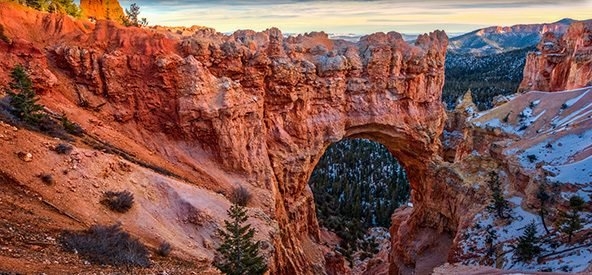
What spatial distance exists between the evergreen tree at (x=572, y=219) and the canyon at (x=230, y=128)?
268 cm

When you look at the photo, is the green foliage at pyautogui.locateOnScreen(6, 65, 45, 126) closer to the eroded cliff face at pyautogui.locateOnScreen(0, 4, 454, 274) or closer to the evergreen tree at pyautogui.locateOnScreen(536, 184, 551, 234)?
the eroded cliff face at pyautogui.locateOnScreen(0, 4, 454, 274)

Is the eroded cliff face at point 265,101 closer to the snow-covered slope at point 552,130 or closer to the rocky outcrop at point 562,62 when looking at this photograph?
the snow-covered slope at point 552,130

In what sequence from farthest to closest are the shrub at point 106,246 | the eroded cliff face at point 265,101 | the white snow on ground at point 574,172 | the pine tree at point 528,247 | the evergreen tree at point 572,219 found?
the eroded cliff face at point 265,101
the white snow on ground at point 574,172
the pine tree at point 528,247
the evergreen tree at point 572,219
the shrub at point 106,246

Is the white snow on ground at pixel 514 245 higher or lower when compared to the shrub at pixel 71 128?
lower

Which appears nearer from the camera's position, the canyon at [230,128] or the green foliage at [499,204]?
the canyon at [230,128]

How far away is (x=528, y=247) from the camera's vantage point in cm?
1825

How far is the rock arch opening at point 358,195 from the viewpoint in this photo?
45281mm

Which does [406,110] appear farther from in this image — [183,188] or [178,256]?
[178,256]

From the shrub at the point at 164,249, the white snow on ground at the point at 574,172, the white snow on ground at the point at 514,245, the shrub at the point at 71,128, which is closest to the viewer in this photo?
the shrub at the point at 164,249

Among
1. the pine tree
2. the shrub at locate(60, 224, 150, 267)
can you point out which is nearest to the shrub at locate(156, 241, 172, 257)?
the shrub at locate(60, 224, 150, 267)

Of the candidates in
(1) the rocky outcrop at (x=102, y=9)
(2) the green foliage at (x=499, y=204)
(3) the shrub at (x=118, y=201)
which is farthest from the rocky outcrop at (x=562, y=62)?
(3) the shrub at (x=118, y=201)

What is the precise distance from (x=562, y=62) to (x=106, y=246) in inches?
2084

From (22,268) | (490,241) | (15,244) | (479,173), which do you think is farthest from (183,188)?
(479,173)

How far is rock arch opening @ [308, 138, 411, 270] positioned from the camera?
149ft
